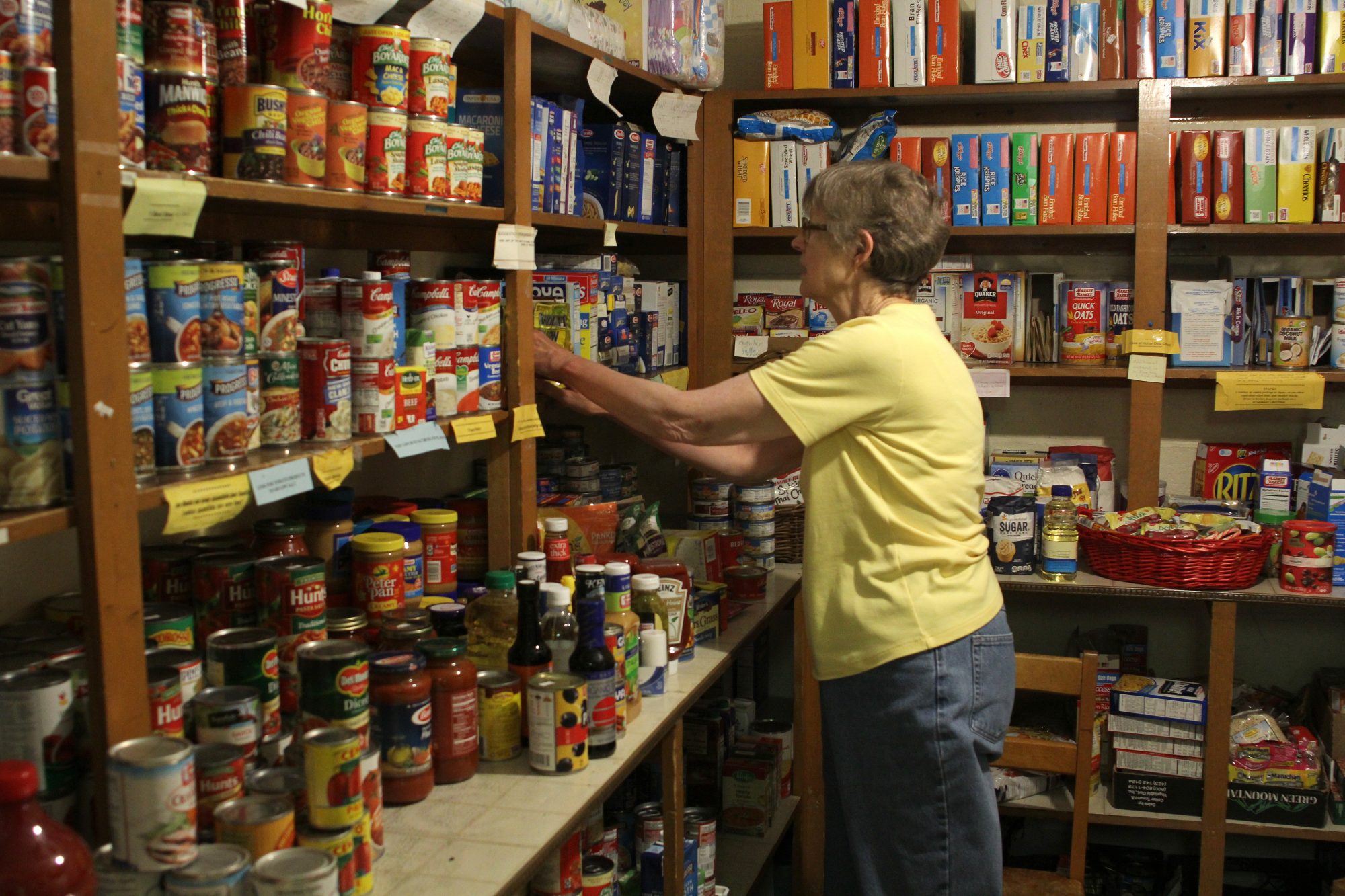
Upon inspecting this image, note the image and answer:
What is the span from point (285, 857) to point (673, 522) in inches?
99.2

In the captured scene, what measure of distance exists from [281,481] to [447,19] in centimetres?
94

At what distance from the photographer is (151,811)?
50.1 inches

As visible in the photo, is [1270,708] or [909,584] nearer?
[909,584]

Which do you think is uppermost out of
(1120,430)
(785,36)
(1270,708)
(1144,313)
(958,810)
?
(785,36)

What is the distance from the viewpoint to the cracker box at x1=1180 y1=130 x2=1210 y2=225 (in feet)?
Result: 11.5

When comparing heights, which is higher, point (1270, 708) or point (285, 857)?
point (285, 857)

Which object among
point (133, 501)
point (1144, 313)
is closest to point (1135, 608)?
point (1144, 313)

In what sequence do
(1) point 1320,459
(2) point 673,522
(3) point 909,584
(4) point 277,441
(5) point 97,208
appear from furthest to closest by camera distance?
(2) point 673,522 → (1) point 1320,459 → (3) point 909,584 → (4) point 277,441 → (5) point 97,208

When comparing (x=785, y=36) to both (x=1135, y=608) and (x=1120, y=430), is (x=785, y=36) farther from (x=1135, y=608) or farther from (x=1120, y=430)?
(x=1135, y=608)

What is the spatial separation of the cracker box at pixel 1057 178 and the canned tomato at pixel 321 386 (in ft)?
8.17

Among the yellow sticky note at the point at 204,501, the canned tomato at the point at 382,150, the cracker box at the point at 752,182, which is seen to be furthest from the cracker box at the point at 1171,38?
the yellow sticky note at the point at 204,501

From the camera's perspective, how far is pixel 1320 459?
3549mm

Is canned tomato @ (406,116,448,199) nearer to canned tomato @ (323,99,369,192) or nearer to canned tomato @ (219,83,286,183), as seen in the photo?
canned tomato @ (323,99,369,192)

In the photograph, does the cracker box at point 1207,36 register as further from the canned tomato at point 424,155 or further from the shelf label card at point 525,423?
the canned tomato at point 424,155
